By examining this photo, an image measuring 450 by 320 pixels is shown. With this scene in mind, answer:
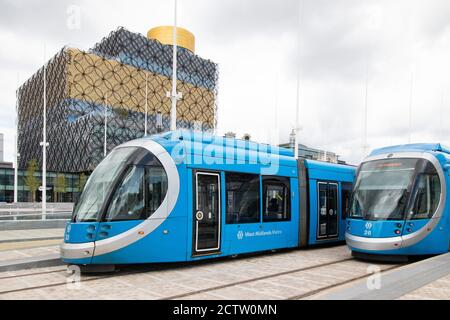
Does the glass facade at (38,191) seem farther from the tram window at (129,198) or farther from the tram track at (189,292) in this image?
the tram window at (129,198)

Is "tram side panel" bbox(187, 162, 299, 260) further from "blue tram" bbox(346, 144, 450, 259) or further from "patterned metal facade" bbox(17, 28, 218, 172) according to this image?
"patterned metal facade" bbox(17, 28, 218, 172)

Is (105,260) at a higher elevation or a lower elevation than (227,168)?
lower

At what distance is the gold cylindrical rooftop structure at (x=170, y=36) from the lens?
7930 cm

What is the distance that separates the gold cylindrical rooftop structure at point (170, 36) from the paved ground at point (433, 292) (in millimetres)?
76523

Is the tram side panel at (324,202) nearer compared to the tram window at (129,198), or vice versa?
the tram window at (129,198)

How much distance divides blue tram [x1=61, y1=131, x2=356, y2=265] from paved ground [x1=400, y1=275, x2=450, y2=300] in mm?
4990

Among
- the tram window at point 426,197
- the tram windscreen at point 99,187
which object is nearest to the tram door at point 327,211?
the tram window at point 426,197

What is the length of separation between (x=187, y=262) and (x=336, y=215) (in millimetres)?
6444

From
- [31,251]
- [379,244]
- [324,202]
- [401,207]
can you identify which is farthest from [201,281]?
[324,202]

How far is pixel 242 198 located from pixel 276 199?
5.43 feet

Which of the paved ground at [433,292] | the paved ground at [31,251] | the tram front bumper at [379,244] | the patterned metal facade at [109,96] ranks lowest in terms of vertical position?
the paved ground at [31,251]
